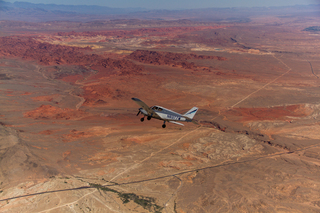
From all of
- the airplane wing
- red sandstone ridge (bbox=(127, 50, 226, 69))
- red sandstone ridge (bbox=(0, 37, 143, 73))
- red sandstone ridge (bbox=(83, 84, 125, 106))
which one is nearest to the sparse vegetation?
the airplane wing

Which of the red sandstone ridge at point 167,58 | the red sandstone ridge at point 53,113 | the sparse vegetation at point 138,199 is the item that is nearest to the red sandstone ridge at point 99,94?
the red sandstone ridge at point 53,113

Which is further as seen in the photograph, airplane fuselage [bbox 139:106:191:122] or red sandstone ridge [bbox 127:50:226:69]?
red sandstone ridge [bbox 127:50:226:69]

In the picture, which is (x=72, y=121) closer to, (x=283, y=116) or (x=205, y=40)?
(x=283, y=116)

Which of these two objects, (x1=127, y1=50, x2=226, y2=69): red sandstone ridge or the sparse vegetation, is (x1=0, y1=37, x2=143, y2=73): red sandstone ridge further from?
the sparse vegetation

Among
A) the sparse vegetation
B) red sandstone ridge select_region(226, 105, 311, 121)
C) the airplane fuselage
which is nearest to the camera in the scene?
the sparse vegetation

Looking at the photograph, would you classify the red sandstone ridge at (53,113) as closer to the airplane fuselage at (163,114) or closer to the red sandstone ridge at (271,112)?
the airplane fuselage at (163,114)

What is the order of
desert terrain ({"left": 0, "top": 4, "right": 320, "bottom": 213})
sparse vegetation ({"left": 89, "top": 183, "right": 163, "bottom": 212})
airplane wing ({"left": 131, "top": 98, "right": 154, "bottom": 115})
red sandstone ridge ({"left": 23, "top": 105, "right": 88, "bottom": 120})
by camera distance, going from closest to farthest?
airplane wing ({"left": 131, "top": 98, "right": 154, "bottom": 115}) < sparse vegetation ({"left": 89, "top": 183, "right": 163, "bottom": 212}) < desert terrain ({"left": 0, "top": 4, "right": 320, "bottom": 213}) < red sandstone ridge ({"left": 23, "top": 105, "right": 88, "bottom": 120})
